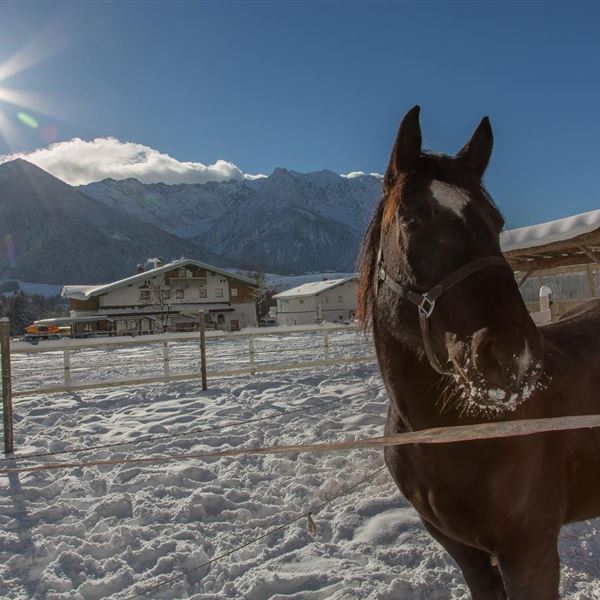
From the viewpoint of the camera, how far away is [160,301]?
41750 millimetres

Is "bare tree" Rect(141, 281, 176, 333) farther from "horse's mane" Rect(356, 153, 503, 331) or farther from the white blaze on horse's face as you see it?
the white blaze on horse's face

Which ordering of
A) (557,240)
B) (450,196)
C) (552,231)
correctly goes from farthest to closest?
(552,231), (557,240), (450,196)

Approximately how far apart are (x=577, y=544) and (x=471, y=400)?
285 centimetres

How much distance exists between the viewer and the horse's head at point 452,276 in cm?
110

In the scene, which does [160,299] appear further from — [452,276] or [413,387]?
[452,276]

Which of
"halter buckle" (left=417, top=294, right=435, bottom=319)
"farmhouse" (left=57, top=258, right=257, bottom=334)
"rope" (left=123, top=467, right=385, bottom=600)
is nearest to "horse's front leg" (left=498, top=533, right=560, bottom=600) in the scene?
"halter buckle" (left=417, top=294, right=435, bottom=319)

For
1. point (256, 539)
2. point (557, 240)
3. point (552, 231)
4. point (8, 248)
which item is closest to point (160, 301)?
point (552, 231)

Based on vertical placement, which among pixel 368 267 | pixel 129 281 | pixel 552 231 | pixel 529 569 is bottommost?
pixel 529 569

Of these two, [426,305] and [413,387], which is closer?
[426,305]

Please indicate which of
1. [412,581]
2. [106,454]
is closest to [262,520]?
[412,581]

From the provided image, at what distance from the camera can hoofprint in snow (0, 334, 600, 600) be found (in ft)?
9.68

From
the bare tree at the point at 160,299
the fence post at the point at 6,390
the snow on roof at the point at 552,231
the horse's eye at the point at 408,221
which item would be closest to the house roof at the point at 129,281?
the bare tree at the point at 160,299

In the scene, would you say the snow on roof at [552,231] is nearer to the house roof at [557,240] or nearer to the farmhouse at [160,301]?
the house roof at [557,240]

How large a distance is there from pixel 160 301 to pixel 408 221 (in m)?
42.5
